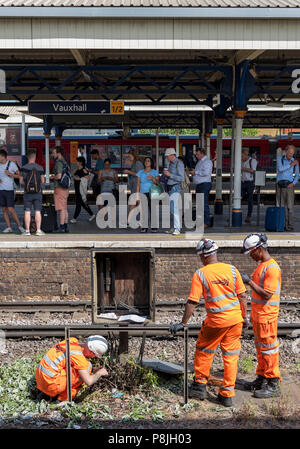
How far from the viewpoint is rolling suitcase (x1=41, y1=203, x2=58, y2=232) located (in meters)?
12.2

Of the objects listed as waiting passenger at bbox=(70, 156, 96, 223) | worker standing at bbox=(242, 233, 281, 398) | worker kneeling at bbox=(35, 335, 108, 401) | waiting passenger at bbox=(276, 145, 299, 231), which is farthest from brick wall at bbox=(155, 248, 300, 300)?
worker kneeling at bbox=(35, 335, 108, 401)

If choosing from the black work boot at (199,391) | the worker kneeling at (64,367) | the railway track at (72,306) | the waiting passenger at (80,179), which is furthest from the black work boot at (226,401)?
the waiting passenger at (80,179)

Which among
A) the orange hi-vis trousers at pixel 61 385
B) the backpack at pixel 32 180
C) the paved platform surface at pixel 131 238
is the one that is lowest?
the orange hi-vis trousers at pixel 61 385

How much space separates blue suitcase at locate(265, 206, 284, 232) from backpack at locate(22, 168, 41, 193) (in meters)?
5.14

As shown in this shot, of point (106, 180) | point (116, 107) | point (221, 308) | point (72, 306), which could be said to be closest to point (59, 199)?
point (106, 180)

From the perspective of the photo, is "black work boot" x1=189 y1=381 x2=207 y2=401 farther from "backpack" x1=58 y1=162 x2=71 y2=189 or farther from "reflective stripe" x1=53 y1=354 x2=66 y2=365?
"backpack" x1=58 y1=162 x2=71 y2=189

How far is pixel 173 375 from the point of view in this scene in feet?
21.1

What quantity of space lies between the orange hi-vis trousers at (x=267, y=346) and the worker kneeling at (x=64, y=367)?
1649 millimetres

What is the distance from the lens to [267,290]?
18.7ft

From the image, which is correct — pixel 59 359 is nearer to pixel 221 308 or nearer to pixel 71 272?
pixel 221 308

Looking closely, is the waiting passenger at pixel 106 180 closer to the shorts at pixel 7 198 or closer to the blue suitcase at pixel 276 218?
the shorts at pixel 7 198

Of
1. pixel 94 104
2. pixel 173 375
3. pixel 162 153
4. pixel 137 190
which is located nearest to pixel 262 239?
pixel 173 375

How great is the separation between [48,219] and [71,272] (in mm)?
2319

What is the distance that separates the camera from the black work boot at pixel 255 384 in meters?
6.05
